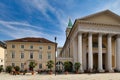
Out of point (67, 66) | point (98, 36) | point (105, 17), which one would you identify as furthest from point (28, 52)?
point (105, 17)

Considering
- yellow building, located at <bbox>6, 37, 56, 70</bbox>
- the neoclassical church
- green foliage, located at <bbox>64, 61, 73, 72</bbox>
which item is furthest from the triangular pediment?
yellow building, located at <bbox>6, 37, 56, 70</bbox>

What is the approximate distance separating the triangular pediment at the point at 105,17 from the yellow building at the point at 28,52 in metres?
14.6

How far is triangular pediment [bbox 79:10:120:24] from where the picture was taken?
151 feet

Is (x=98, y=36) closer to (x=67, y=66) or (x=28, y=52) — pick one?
(x=67, y=66)

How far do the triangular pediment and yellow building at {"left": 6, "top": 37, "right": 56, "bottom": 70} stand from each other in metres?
14.6

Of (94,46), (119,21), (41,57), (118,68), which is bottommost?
(118,68)

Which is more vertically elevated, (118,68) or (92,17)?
(92,17)

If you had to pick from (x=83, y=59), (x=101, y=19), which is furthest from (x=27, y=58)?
(x=101, y=19)

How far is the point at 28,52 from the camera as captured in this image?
1975 inches

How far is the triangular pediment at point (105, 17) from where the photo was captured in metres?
46.2

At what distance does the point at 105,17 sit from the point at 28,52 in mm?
25603

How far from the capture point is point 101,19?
155 ft

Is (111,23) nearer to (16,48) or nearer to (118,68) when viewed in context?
(118,68)

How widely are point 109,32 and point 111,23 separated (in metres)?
2.86
